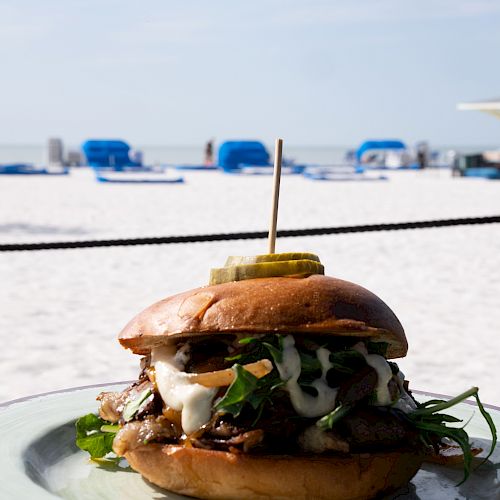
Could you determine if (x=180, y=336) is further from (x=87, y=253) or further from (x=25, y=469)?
(x=87, y=253)

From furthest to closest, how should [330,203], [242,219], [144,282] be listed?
[330,203] → [242,219] → [144,282]

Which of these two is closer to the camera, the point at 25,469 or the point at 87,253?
the point at 25,469

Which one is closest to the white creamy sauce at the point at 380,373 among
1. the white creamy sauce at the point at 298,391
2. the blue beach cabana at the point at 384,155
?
the white creamy sauce at the point at 298,391

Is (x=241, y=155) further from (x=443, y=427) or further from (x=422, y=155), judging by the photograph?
(x=443, y=427)

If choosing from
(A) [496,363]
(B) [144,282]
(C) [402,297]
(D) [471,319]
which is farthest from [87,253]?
(A) [496,363]

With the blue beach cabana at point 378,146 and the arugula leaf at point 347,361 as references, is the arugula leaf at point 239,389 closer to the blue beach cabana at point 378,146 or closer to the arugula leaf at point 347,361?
the arugula leaf at point 347,361

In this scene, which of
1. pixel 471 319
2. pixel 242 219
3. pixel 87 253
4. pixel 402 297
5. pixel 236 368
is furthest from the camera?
pixel 242 219

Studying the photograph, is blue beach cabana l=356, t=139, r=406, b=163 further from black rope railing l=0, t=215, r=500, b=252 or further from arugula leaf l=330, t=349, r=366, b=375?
arugula leaf l=330, t=349, r=366, b=375
